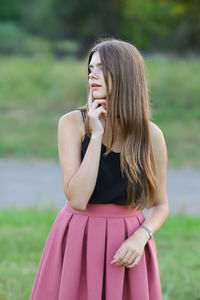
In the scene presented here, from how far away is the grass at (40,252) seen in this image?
3.60m

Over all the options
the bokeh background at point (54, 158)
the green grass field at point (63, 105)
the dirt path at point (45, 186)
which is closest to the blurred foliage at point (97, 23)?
the bokeh background at point (54, 158)

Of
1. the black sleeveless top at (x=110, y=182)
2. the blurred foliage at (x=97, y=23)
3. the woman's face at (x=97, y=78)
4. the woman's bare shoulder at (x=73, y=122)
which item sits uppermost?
the blurred foliage at (x=97, y=23)

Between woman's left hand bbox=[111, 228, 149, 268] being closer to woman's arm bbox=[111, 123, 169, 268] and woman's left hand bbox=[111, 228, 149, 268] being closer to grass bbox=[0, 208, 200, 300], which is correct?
woman's arm bbox=[111, 123, 169, 268]

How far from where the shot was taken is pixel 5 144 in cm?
955

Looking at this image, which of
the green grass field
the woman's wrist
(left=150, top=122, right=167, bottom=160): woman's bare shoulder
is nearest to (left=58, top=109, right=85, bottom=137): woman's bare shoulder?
(left=150, top=122, right=167, bottom=160): woman's bare shoulder

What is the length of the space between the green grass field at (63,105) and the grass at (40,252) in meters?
3.43

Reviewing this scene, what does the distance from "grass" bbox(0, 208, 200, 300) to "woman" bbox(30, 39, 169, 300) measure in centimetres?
146

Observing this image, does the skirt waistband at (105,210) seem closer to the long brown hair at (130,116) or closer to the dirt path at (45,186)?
the long brown hair at (130,116)

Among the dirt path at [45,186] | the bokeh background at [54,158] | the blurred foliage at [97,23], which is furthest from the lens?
the blurred foliage at [97,23]

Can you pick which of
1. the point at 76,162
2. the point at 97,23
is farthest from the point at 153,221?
the point at 97,23

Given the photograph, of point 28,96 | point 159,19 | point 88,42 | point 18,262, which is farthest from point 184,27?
point 18,262

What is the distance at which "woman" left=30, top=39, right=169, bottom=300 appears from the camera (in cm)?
201

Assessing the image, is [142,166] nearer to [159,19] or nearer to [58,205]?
[58,205]

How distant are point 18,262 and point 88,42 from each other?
32.5 metres
